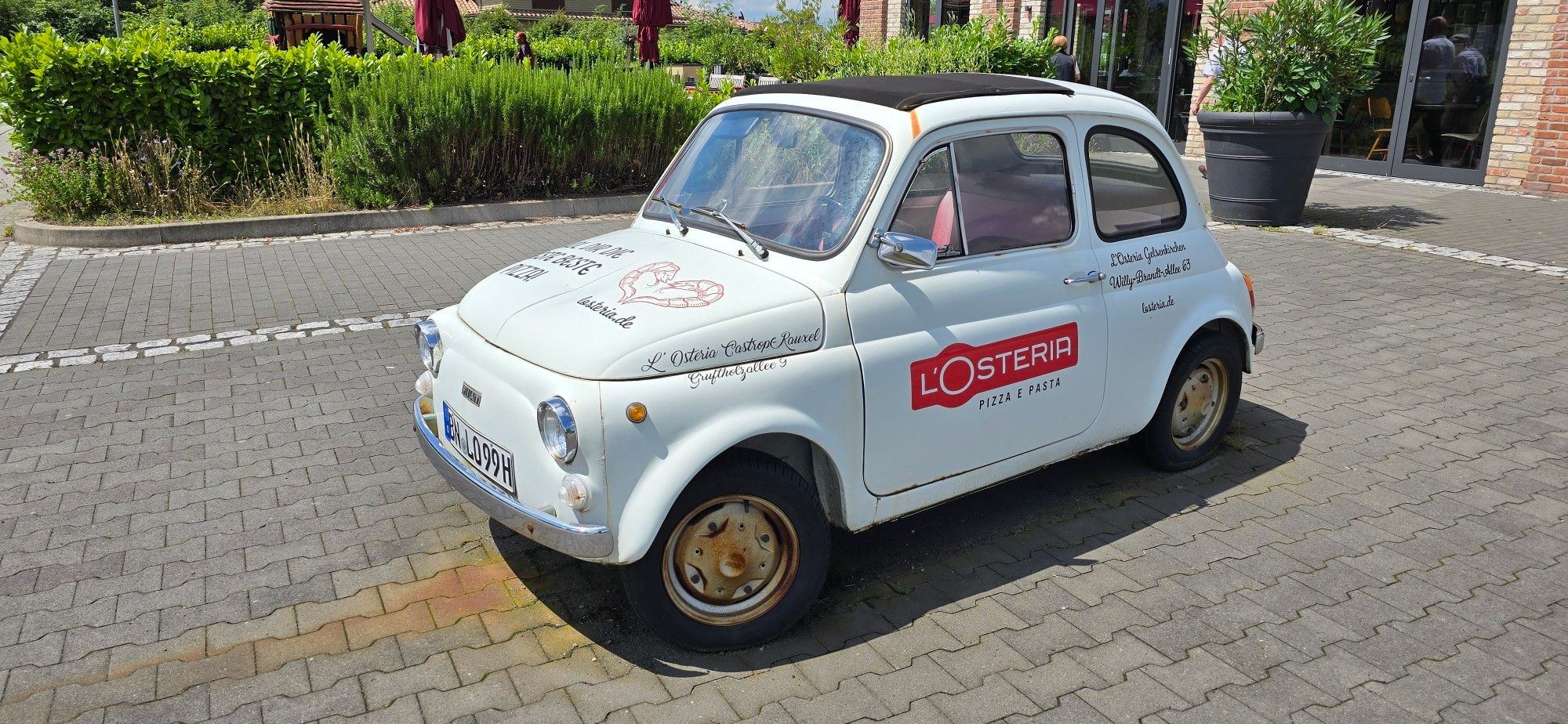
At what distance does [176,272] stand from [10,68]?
318 centimetres

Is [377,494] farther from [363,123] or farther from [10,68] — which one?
[10,68]

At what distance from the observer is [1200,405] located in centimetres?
518

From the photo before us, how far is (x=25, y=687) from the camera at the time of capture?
11.2 feet

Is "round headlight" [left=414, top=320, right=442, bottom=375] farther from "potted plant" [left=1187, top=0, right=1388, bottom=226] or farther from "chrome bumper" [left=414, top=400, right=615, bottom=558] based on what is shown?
"potted plant" [left=1187, top=0, right=1388, bottom=226]

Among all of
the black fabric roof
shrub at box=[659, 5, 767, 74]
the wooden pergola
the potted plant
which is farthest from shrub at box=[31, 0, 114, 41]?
the black fabric roof

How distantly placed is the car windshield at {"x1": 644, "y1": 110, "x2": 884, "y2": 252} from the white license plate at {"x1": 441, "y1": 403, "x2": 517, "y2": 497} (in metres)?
1.22

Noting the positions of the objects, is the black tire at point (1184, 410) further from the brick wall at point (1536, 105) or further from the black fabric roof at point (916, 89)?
the brick wall at point (1536, 105)

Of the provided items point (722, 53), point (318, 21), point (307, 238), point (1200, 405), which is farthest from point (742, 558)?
point (722, 53)

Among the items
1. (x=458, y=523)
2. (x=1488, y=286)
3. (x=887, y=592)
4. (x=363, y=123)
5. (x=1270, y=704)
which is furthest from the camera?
(x=363, y=123)

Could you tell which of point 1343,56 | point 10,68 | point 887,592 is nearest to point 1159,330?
point 887,592

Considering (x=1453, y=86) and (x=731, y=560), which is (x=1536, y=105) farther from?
(x=731, y=560)

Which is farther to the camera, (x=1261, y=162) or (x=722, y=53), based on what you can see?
(x=722, y=53)

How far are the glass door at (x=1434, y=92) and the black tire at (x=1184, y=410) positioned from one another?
388 inches

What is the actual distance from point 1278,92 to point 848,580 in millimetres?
8631
